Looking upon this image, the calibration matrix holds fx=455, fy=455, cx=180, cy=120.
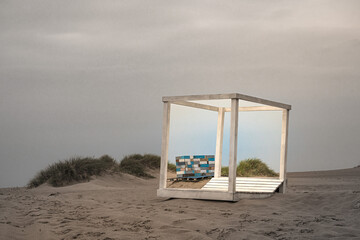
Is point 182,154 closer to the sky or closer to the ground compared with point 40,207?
closer to the sky

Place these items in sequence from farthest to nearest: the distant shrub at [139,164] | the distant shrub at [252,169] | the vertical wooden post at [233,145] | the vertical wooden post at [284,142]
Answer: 1. the distant shrub at [139,164]
2. the distant shrub at [252,169]
3. the vertical wooden post at [284,142]
4. the vertical wooden post at [233,145]

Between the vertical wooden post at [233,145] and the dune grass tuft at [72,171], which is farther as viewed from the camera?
the dune grass tuft at [72,171]

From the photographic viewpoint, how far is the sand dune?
6715 mm

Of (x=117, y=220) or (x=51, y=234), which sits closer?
(x=51, y=234)

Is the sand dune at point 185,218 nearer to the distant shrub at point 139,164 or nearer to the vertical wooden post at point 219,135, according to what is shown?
the vertical wooden post at point 219,135

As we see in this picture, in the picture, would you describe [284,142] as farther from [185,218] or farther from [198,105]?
[185,218]

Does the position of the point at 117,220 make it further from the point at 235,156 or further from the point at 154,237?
the point at 235,156

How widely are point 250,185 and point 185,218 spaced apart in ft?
11.0

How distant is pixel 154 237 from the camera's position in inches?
258

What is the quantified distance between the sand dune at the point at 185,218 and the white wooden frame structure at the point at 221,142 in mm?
214

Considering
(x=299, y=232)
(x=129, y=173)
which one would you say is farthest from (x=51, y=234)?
(x=129, y=173)

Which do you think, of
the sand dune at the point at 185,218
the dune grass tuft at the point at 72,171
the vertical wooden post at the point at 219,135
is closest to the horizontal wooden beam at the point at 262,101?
the vertical wooden post at the point at 219,135

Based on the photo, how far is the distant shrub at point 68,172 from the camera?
15.7m

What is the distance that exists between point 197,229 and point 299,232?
1524 mm
